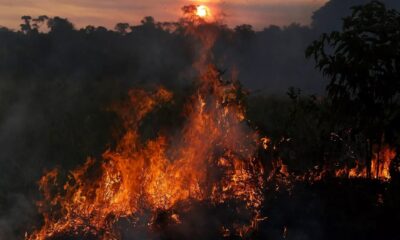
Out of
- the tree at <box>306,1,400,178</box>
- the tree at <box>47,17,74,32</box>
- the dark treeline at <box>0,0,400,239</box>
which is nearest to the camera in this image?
the tree at <box>306,1,400,178</box>

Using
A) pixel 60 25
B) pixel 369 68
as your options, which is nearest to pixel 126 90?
pixel 369 68

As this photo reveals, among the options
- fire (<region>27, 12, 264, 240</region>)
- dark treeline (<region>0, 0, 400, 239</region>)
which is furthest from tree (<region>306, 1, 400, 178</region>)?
fire (<region>27, 12, 264, 240</region>)

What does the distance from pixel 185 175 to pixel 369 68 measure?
2.77 m

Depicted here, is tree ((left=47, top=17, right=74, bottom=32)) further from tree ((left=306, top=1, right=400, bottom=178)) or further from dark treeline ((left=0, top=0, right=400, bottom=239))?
tree ((left=306, top=1, right=400, bottom=178))

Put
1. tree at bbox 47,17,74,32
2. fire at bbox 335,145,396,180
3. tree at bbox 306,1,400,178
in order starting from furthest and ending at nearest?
tree at bbox 47,17,74,32
fire at bbox 335,145,396,180
tree at bbox 306,1,400,178

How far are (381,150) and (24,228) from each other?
7509mm

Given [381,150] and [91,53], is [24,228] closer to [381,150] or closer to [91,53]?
[381,150]

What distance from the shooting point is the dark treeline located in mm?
7785

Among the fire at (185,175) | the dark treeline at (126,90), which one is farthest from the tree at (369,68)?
the fire at (185,175)

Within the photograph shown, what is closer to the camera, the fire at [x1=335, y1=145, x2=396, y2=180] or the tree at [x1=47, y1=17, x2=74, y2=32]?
the fire at [x1=335, y1=145, x2=396, y2=180]

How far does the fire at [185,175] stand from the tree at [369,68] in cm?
153

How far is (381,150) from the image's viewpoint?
6949mm

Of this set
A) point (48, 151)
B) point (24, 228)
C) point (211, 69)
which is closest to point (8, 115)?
point (48, 151)

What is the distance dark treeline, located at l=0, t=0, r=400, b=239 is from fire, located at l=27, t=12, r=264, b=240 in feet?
1.78
